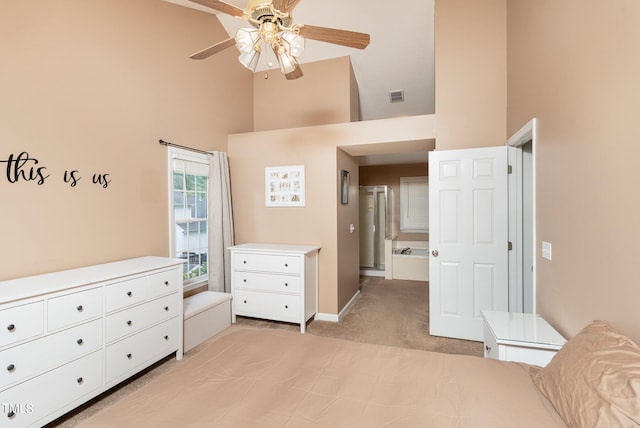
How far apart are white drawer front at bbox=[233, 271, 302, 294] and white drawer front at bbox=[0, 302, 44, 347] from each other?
6.15ft

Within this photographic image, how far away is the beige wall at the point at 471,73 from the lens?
9.62 ft

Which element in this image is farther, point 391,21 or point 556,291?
point 391,21

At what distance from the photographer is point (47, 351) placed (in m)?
1.70

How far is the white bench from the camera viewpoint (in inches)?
110

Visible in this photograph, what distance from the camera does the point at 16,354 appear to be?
1571mm

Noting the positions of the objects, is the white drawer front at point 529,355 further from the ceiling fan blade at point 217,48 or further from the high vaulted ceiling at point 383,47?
the high vaulted ceiling at point 383,47

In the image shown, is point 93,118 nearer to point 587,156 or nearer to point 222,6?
point 222,6

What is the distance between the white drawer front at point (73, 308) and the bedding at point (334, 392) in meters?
0.98

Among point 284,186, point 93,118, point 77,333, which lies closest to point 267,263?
point 284,186

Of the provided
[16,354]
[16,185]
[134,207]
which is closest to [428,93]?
[134,207]

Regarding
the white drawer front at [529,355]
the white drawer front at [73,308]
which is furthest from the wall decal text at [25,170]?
the white drawer front at [529,355]

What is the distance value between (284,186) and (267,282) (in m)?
1.22

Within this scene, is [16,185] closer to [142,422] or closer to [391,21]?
[142,422]

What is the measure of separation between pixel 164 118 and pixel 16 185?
1412 millimetres
